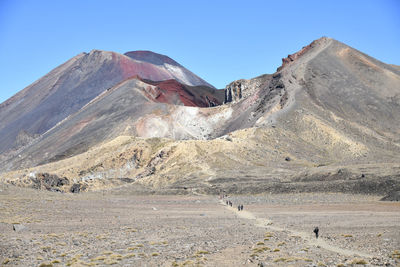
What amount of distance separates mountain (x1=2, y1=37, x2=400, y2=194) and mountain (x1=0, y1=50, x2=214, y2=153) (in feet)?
72.4

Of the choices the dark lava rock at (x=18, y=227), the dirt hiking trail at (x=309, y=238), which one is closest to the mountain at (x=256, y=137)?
the dirt hiking trail at (x=309, y=238)

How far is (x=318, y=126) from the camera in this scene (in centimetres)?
9588

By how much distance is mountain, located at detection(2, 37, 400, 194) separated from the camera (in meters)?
72.9

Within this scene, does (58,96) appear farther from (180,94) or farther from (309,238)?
(309,238)

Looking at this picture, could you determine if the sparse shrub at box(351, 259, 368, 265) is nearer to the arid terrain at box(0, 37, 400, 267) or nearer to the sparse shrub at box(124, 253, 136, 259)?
the arid terrain at box(0, 37, 400, 267)

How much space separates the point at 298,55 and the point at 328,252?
4744 inches

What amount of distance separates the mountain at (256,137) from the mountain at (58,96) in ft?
72.4

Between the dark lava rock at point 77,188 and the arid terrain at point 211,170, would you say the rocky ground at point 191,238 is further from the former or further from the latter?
the dark lava rock at point 77,188

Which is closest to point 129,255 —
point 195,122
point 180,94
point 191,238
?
point 191,238

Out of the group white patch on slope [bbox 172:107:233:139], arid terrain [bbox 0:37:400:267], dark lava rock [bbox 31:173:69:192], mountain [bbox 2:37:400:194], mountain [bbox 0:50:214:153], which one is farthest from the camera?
mountain [bbox 0:50:214:153]

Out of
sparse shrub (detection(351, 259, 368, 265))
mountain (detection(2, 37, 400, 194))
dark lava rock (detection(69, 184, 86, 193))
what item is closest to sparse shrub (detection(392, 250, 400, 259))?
sparse shrub (detection(351, 259, 368, 265))

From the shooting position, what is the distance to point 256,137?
91.8 meters

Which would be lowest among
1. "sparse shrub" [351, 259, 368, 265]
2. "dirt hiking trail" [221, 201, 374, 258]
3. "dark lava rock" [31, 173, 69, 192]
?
"dirt hiking trail" [221, 201, 374, 258]

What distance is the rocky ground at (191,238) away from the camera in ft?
65.2
